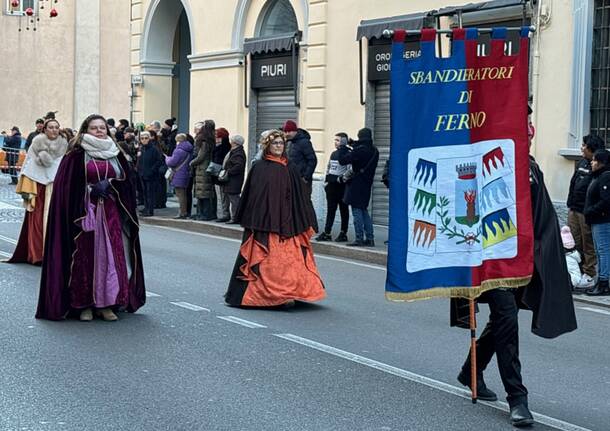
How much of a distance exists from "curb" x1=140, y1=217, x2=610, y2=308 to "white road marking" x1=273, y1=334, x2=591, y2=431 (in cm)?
459

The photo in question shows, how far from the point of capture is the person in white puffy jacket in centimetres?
1354

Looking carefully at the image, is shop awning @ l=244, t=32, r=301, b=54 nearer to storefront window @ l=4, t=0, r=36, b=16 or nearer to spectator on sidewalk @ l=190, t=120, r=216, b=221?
spectator on sidewalk @ l=190, t=120, r=216, b=221

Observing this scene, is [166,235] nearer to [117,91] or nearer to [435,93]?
[435,93]

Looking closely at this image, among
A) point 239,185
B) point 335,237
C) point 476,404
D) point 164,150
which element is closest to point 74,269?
point 476,404

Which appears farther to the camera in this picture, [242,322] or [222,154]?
[222,154]

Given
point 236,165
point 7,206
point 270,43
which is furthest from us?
point 7,206

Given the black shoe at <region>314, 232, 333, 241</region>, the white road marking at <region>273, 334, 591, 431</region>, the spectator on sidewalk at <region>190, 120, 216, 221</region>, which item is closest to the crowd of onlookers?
the black shoe at <region>314, 232, 333, 241</region>

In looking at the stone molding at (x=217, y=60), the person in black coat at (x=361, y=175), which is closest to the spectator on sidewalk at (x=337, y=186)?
the person in black coat at (x=361, y=175)

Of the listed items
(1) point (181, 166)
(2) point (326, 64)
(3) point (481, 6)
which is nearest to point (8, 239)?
(1) point (181, 166)

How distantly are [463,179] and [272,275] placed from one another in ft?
15.1

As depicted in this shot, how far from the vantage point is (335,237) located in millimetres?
18500

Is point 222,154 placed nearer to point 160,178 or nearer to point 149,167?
point 149,167

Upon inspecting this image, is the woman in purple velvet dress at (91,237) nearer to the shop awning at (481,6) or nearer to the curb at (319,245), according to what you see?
the curb at (319,245)

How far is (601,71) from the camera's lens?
1585 cm
